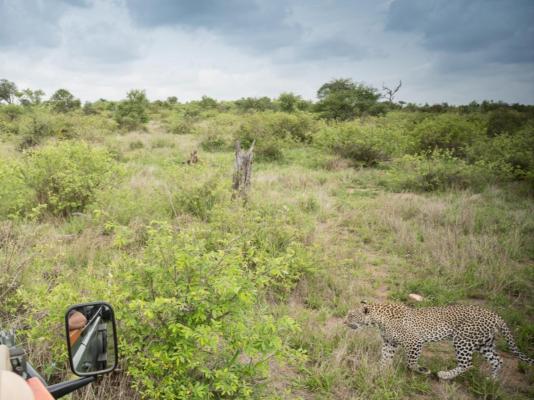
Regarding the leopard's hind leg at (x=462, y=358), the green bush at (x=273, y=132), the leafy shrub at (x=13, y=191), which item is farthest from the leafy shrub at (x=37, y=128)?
the leopard's hind leg at (x=462, y=358)

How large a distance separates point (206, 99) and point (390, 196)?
3360 cm

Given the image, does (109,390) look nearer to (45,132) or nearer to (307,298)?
(307,298)

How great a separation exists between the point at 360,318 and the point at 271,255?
5.57 ft

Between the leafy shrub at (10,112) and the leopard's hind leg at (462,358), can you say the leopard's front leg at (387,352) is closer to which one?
the leopard's hind leg at (462,358)

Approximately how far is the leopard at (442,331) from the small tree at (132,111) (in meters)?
22.6

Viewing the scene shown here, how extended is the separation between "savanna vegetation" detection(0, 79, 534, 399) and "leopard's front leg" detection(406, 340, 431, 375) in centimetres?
11

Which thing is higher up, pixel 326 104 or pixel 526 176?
pixel 326 104

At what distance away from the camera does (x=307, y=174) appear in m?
11.7

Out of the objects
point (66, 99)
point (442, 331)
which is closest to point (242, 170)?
point (442, 331)

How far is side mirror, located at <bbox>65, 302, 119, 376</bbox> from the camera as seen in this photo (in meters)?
1.79

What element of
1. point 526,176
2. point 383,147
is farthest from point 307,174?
point 526,176

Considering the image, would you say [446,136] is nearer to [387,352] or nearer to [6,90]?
[387,352]

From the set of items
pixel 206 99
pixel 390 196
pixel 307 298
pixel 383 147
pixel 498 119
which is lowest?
pixel 307 298

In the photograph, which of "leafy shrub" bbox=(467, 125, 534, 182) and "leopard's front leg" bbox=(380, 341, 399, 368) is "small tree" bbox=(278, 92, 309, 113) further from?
"leopard's front leg" bbox=(380, 341, 399, 368)
